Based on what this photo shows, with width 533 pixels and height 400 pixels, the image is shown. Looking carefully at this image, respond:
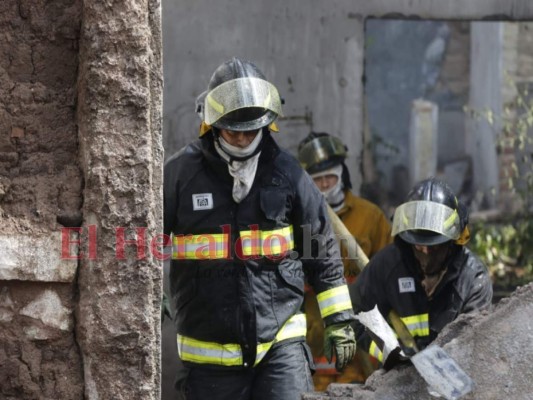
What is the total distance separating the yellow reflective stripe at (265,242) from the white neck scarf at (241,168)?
18 cm

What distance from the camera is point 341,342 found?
20.3 feet

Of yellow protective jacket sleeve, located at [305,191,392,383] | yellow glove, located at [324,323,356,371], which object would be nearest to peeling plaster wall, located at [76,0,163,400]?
yellow glove, located at [324,323,356,371]

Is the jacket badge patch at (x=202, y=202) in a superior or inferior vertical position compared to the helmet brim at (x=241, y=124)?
inferior

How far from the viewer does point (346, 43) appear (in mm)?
9453

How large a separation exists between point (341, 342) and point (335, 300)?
20cm

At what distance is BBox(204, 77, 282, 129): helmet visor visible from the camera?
6.06 meters

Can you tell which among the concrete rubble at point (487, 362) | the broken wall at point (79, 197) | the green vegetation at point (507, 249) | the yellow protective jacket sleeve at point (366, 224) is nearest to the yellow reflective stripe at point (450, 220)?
the concrete rubble at point (487, 362)

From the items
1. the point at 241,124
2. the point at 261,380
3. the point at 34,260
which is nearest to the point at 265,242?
the point at 241,124

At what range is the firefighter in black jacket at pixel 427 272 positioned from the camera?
6.63 m

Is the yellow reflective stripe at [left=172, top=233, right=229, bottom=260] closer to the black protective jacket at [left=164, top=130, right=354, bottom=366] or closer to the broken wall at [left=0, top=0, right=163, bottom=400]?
the black protective jacket at [left=164, top=130, right=354, bottom=366]

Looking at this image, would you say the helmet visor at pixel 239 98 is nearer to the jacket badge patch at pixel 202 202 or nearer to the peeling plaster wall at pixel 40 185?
the jacket badge patch at pixel 202 202

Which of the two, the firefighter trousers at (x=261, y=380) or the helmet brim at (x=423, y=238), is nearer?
the firefighter trousers at (x=261, y=380)

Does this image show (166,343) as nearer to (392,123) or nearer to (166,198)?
(166,198)

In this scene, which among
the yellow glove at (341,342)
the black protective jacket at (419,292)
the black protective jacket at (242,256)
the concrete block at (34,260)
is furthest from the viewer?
the black protective jacket at (419,292)
